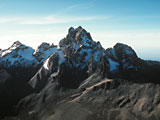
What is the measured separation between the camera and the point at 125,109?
134 metres

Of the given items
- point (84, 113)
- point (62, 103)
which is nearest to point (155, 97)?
point (84, 113)

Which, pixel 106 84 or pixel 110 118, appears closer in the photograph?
pixel 110 118

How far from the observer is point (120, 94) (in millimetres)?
156125

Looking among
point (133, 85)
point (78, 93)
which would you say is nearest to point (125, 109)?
point (133, 85)

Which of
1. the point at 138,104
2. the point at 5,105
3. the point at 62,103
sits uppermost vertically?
the point at 138,104

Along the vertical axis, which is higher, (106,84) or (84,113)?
(106,84)

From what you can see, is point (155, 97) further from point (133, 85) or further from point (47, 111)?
point (47, 111)

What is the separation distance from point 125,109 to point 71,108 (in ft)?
185

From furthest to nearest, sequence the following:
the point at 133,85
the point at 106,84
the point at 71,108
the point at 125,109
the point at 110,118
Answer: the point at 106,84
the point at 133,85
the point at 71,108
the point at 125,109
the point at 110,118

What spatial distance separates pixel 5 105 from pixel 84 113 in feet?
411

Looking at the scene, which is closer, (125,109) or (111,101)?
(125,109)

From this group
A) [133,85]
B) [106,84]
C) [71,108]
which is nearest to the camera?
[71,108]

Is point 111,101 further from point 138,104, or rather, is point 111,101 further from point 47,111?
point 47,111

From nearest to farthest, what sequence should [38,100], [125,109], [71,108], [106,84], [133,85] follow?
[125,109]
[71,108]
[133,85]
[106,84]
[38,100]
